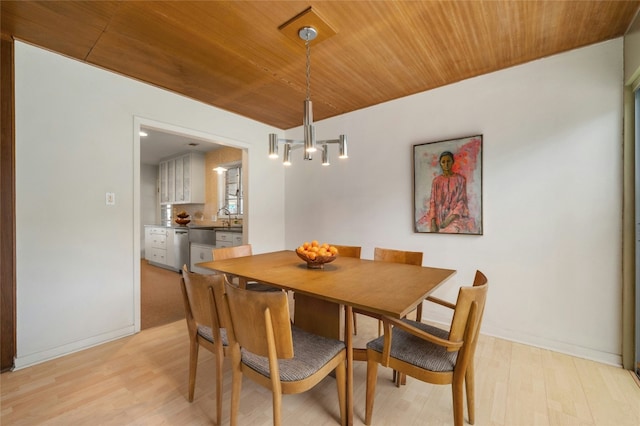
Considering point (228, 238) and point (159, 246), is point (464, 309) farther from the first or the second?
point (159, 246)

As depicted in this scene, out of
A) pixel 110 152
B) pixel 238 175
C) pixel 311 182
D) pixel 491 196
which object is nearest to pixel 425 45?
pixel 491 196

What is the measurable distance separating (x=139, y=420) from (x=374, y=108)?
345 cm

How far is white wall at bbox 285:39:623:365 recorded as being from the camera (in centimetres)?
210

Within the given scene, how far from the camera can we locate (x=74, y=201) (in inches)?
90.7

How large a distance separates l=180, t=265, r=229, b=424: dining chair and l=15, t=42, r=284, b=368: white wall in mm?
1418

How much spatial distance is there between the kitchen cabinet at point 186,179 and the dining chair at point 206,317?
4756 mm

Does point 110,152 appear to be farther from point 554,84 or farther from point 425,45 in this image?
point 554,84

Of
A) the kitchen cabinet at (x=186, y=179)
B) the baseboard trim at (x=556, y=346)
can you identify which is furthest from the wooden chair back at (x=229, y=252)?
the kitchen cabinet at (x=186, y=179)

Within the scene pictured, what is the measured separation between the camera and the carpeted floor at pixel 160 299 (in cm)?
296

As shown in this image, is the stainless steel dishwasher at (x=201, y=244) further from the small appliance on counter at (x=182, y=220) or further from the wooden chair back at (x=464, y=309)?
the wooden chair back at (x=464, y=309)

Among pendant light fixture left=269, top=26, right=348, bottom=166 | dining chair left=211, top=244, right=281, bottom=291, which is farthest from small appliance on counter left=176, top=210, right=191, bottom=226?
pendant light fixture left=269, top=26, right=348, bottom=166

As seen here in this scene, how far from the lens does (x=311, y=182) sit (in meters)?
3.94

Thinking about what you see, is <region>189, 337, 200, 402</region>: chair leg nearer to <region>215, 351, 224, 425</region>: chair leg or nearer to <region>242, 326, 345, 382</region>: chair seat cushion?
<region>215, 351, 224, 425</region>: chair leg

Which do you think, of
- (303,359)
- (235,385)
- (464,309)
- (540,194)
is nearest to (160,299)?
(235,385)
